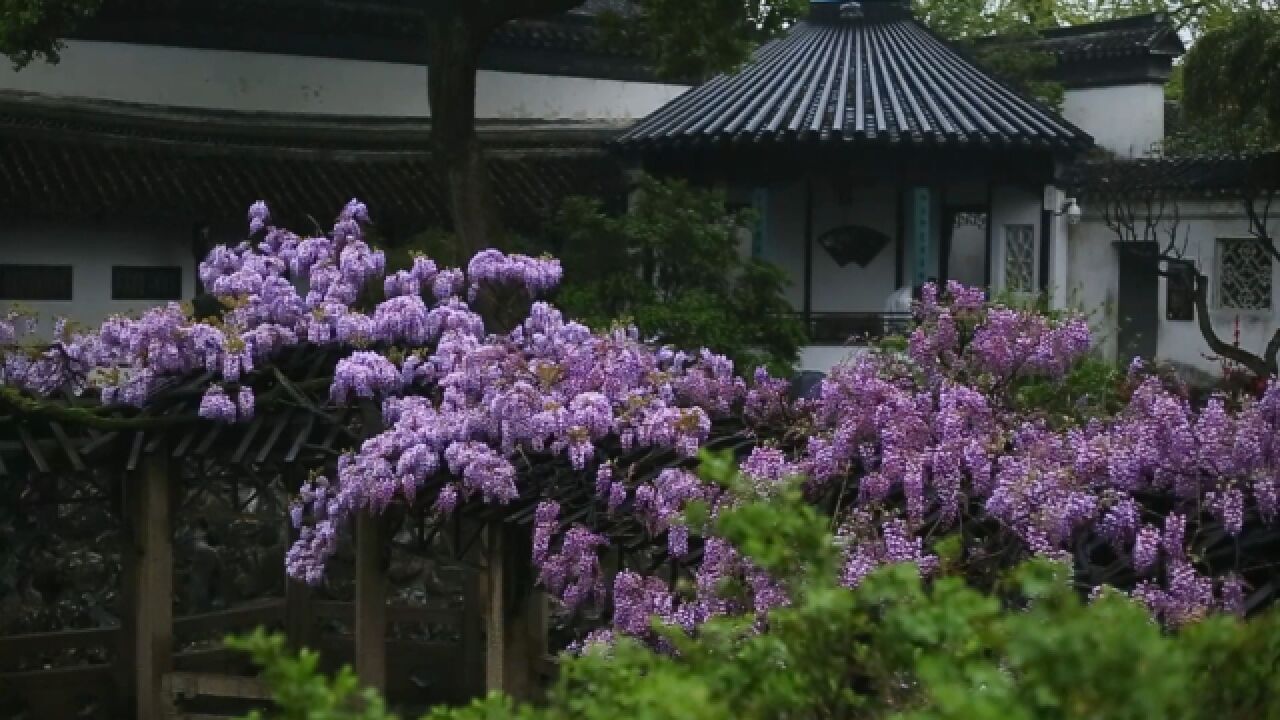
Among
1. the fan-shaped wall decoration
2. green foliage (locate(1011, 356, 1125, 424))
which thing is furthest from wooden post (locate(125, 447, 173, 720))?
the fan-shaped wall decoration

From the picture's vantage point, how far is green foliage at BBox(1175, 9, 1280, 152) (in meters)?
20.7

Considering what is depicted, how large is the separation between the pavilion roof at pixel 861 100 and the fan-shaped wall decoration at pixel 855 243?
1.70m

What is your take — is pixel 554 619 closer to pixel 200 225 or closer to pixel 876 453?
pixel 876 453

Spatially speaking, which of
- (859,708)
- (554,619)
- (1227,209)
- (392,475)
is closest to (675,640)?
(859,708)

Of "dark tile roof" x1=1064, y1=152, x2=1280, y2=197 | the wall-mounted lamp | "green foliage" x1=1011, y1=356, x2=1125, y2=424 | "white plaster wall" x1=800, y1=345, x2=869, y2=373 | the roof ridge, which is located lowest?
"white plaster wall" x1=800, y1=345, x2=869, y2=373

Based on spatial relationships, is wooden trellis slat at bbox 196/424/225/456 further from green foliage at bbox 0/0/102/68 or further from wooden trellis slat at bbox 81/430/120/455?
green foliage at bbox 0/0/102/68

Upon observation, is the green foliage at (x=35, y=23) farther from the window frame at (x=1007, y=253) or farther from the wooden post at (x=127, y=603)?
the window frame at (x=1007, y=253)

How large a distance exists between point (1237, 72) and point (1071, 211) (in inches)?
159

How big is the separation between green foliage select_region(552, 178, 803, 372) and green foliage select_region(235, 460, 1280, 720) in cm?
1182

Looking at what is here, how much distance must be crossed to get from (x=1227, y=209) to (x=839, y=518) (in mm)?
17801

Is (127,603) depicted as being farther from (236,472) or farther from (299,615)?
(299,615)

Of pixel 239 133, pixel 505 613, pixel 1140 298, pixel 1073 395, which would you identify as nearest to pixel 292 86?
pixel 239 133

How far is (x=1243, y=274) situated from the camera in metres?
24.5

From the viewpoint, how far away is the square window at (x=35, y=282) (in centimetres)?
1877
